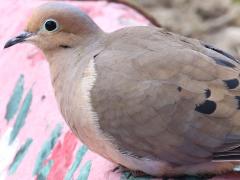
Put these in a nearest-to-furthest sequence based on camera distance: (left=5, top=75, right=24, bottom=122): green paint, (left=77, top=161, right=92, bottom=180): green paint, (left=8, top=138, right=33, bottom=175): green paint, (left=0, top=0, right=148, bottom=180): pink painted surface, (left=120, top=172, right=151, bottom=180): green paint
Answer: (left=120, top=172, right=151, bottom=180): green paint
(left=77, top=161, right=92, bottom=180): green paint
(left=0, top=0, right=148, bottom=180): pink painted surface
(left=8, top=138, right=33, bottom=175): green paint
(left=5, top=75, right=24, bottom=122): green paint

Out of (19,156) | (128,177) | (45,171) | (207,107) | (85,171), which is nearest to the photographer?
(207,107)

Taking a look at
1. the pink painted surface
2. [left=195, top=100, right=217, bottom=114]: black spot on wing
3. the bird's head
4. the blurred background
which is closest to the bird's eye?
the bird's head

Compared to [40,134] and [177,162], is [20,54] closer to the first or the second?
[40,134]

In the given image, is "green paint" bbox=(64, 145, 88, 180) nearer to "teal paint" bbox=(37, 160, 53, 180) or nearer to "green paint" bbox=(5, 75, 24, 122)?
"teal paint" bbox=(37, 160, 53, 180)

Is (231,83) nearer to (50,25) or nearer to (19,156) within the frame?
(50,25)

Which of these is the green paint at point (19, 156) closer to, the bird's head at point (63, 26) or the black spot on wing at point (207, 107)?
the bird's head at point (63, 26)

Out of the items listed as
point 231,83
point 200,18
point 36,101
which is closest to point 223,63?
point 231,83
